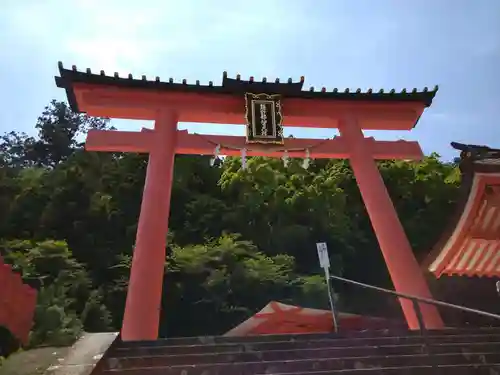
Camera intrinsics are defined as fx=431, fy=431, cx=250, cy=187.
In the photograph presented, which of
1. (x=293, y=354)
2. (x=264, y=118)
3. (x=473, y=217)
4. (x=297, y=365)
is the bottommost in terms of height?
(x=297, y=365)

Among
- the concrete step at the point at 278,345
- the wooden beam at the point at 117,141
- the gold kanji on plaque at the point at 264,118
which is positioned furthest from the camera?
the gold kanji on plaque at the point at 264,118

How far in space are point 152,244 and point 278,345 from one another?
3.43 meters

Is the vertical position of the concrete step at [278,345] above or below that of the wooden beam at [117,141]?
below

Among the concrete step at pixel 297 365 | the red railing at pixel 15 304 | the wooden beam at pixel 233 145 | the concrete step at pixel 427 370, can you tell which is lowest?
the concrete step at pixel 427 370

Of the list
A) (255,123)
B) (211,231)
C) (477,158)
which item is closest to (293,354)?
(477,158)

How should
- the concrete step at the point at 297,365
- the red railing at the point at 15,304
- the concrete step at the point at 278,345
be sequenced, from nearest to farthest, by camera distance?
the concrete step at the point at 297,365 < the concrete step at the point at 278,345 < the red railing at the point at 15,304

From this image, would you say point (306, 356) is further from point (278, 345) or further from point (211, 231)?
point (211, 231)

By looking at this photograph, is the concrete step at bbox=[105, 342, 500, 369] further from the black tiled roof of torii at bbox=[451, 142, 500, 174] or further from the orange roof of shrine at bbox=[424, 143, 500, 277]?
the black tiled roof of torii at bbox=[451, 142, 500, 174]

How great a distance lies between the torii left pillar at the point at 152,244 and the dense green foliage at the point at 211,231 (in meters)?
3.37

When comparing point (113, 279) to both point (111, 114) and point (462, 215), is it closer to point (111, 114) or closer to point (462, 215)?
point (111, 114)

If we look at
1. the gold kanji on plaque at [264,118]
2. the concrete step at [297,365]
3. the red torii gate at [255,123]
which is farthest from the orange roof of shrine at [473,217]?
the gold kanji on plaque at [264,118]

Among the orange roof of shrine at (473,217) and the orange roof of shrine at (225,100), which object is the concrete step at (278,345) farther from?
the orange roof of shrine at (225,100)

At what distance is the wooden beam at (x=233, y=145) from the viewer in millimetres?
8602

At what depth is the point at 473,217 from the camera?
21.0ft
